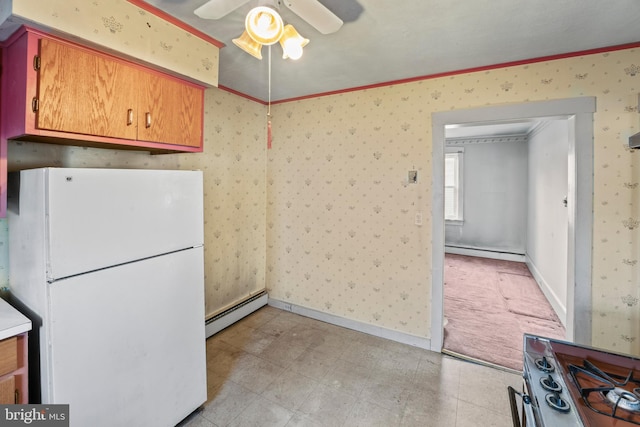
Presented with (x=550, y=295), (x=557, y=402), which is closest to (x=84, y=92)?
(x=557, y=402)

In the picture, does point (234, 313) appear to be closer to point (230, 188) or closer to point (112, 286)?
point (230, 188)

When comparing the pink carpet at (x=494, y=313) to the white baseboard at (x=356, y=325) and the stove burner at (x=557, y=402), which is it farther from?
the stove burner at (x=557, y=402)

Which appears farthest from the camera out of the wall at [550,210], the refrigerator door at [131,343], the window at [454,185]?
the window at [454,185]

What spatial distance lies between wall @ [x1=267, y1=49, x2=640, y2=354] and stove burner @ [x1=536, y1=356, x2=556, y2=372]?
144cm

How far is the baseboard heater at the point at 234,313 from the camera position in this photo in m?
2.72

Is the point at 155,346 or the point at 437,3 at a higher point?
the point at 437,3

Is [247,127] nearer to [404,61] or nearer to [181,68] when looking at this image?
[181,68]

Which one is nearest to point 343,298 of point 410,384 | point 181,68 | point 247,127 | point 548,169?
point 410,384

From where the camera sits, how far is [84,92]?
1361mm

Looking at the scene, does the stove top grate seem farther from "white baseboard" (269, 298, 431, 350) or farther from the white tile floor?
"white baseboard" (269, 298, 431, 350)

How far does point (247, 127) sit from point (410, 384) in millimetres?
2840

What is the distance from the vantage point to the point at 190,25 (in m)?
1.69

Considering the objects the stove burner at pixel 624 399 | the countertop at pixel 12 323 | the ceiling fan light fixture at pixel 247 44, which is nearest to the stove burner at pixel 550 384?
the stove burner at pixel 624 399

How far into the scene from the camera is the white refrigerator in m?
1.20
